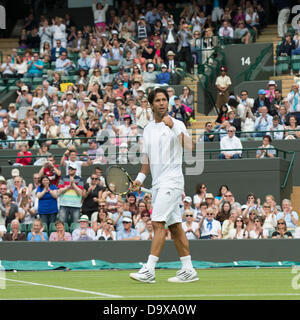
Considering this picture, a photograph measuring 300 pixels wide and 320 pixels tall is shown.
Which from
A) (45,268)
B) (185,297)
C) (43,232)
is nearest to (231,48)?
(43,232)

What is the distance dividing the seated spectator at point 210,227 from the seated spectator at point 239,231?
1.13 feet

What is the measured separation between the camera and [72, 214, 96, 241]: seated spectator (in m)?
16.0

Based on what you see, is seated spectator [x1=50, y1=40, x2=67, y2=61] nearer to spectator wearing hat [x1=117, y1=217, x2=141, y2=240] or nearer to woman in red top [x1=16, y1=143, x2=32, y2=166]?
woman in red top [x1=16, y1=143, x2=32, y2=166]

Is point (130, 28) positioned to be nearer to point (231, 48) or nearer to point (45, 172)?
point (231, 48)

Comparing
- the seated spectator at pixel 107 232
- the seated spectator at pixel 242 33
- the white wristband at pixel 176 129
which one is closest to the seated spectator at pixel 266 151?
the seated spectator at pixel 107 232

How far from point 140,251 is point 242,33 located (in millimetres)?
12300

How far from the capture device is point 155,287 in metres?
9.23

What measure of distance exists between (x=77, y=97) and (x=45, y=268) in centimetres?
976

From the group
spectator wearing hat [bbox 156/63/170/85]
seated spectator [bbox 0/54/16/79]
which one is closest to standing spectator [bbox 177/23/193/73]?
spectator wearing hat [bbox 156/63/170/85]

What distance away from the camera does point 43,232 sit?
16.5 metres

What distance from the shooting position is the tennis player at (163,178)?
9648 mm

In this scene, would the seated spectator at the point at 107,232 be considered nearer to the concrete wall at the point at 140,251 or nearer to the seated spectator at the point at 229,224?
the concrete wall at the point at 140,251

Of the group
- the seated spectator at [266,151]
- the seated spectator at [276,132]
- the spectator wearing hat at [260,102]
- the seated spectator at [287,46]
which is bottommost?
the seated spectator at [266,151]

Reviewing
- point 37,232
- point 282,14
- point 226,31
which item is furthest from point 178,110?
point 282,14
